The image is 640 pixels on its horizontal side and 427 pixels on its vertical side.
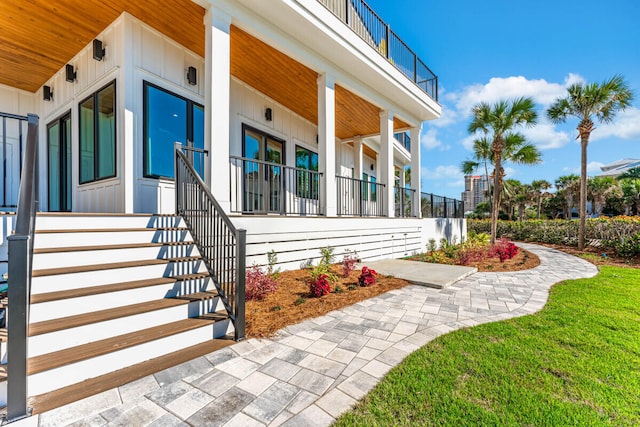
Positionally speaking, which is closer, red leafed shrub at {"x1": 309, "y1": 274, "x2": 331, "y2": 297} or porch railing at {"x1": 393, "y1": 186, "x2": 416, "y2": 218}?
red leafed shrub at {"x1": 309, "y1": 274, "x2": 331, "y2": 297}

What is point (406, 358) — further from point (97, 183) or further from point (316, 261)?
point (97, 183)

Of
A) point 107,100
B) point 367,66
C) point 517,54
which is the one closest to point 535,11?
point 517,54

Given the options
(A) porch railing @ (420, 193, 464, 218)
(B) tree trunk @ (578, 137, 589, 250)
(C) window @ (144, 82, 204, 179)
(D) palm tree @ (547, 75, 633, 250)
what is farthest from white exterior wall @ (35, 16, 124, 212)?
(B) tree trunk @ (578, 137, 589, 250)

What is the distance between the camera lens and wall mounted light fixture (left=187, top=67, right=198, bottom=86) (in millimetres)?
5590

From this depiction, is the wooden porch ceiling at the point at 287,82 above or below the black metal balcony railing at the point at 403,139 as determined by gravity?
below

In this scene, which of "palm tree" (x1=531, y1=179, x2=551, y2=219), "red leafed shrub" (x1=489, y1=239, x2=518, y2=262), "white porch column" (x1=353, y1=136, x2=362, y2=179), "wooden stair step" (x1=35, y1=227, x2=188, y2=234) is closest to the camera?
"wooden stair step" (x1=35, y1=227, x2=188, y2=234)

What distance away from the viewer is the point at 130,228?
3525 mm

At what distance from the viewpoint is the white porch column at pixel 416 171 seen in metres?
9.70

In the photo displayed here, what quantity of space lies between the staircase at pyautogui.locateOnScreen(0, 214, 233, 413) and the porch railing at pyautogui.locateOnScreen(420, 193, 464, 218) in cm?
911

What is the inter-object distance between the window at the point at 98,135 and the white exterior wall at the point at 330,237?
2757 millimetres

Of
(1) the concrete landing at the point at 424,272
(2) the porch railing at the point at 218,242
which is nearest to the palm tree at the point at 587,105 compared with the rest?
(1) the concrete landing at the point at 424,272

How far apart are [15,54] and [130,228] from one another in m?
4.96

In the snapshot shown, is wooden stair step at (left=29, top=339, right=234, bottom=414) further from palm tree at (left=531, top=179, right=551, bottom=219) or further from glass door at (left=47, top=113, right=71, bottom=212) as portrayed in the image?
palm tree at (left=531, top=179, right=551, bottom=219)

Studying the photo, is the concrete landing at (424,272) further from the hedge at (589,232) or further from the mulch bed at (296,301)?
the hedge at (589,232)
